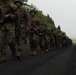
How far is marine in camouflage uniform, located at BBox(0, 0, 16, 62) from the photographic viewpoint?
12.8 metres

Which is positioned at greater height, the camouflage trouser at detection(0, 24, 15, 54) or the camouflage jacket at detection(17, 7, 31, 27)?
the camouflage jacket at detection(17, 7, 31, 27)

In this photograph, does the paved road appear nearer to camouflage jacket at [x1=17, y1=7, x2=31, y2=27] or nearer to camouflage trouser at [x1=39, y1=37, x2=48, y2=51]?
camouflage jacket at [x1=17, y1=7, x2=31, y2=27]

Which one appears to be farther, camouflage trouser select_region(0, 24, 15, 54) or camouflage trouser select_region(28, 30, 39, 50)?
camouflage trouser select_region(28, 30, 39, 50)

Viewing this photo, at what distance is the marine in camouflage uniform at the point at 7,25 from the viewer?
12750mm

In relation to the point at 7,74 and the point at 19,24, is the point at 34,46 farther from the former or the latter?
the point at 7,74

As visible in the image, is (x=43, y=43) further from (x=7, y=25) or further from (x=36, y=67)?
(x=36, y=67)

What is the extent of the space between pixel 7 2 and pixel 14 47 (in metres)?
1.65

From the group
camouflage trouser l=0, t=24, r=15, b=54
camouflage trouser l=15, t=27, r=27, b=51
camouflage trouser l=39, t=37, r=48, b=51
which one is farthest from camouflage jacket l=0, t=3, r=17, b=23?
camouflage trouser l=39, t=37, r=48, b=51

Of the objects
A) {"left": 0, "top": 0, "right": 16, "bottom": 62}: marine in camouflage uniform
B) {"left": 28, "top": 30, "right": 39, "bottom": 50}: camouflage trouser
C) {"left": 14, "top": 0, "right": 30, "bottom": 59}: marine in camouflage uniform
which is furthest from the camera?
{"left": 28, "top": 30, "right": 39, "bottom": 50}: camouflage trouser

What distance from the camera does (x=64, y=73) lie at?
9.61 m

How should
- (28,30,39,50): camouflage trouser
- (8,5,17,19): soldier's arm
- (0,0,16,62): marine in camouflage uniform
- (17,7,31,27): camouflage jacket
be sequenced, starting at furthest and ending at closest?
(28,30,39,50): camouflage trouser, (17,7,31,27): camouflage jacket, (8,5,17,19): soldier's arm, (0,0,16,62): marine in camouflage uniform

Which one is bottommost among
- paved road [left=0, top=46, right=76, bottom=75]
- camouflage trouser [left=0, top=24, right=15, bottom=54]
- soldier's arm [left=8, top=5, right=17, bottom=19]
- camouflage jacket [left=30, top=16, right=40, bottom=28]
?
paved road [left=0, top=46, right=76, bottom=75]

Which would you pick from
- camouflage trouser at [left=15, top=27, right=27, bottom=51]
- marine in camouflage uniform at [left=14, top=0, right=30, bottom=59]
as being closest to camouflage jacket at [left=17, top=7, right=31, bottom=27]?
marine in camouflage uniform at [left=14, top=0, right=30, bottom=59]

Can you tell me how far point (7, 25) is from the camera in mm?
12914
